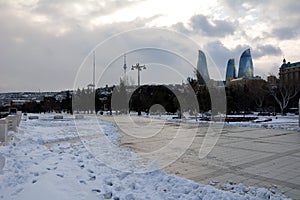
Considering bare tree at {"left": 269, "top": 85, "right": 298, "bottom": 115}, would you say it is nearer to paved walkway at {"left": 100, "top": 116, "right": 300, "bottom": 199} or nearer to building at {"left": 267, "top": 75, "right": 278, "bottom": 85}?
building at {"left": 267, "top": 75, "right": 278, "bottom": 85}

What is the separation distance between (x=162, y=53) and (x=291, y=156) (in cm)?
595

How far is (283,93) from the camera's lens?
34719 millimetres

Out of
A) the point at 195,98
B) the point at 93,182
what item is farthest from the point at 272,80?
the point at 93,182

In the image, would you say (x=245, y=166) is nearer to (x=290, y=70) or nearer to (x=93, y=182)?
(x=93, y=182)

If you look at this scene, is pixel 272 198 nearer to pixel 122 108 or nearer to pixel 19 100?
pixel 122 108

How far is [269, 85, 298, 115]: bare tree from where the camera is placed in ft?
110

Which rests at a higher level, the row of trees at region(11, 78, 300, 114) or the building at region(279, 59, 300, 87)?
the building at region(279, 59, 300, 87)

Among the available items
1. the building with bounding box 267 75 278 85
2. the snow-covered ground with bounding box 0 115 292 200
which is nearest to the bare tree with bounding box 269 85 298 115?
the building with bounding box 267 75 278 85

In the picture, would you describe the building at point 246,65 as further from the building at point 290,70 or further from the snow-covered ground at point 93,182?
the snow-covered ground at point 93,182

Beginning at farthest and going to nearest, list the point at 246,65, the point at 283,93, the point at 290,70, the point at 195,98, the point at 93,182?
the point at 246,65 → the point at 290,70 → the point at 283,93 → the point at 195,98 → the point at 93,182

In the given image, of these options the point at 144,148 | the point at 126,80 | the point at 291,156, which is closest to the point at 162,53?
the point at 144,148

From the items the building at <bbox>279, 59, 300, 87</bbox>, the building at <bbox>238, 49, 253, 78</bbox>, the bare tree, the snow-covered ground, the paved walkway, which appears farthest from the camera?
the building at <bbox>238, 49, 253, 78</bbox>

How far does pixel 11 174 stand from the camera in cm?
500

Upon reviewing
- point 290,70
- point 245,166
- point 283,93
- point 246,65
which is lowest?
point 245,166
